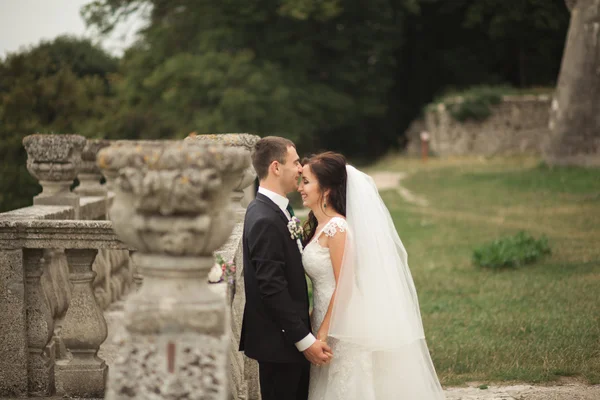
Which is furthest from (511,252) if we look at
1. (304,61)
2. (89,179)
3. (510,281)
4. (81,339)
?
(304,61)

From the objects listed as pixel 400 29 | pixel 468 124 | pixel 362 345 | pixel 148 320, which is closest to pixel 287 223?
pixel 362 345

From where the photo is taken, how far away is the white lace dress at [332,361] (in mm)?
4461

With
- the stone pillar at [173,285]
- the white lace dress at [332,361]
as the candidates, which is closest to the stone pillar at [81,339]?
the white lace dress at [332,361]

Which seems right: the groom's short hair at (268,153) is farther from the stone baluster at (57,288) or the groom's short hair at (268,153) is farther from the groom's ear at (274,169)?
the stone baluster at (57,288)

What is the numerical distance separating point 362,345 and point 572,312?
13.8ft

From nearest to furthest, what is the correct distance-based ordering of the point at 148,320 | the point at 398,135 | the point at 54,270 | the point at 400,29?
the point at 148,320, the point at 54,270, the point at 400,29, the point at 398,135

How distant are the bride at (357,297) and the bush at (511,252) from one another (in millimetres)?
6043

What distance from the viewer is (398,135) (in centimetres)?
4222

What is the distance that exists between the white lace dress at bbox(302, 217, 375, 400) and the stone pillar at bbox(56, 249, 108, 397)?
128 cm

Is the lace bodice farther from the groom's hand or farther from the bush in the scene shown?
the bush

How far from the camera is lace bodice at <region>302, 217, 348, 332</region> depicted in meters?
4.51

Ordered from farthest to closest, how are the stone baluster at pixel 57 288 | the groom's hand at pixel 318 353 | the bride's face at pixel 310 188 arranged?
the stone baluster at pixel 57 288, the bride's face at pixel 310 188, the groom's hand at pixel 318 353

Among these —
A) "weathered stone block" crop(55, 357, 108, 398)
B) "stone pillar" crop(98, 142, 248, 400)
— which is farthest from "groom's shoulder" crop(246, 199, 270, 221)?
"stone pillar" crop(98, 142, 248, 400)

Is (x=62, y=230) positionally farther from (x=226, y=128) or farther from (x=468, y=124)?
(x=468, y=124)
